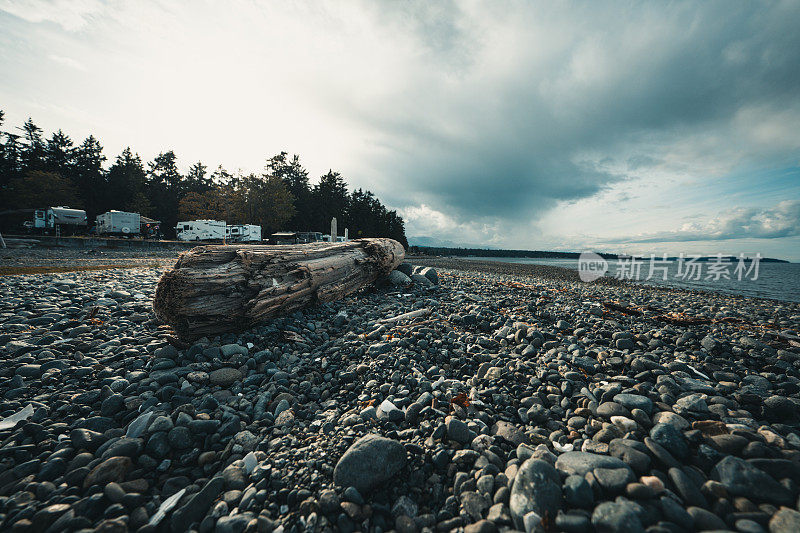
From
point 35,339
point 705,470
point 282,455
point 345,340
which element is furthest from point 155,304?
point 705,470

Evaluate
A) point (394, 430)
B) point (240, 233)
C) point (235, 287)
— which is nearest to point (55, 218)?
point (240, 233)

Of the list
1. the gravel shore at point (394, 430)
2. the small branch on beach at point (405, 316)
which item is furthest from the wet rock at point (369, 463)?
the small branch on beach at point (405, 316)

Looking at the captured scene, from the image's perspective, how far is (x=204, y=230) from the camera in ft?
115

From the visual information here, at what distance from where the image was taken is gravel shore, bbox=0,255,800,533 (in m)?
1.72

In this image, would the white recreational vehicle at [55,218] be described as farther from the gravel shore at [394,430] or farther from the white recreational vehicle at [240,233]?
Result: the gravel shore at [394,430]

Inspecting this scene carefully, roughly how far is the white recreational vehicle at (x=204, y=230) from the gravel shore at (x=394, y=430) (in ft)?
115

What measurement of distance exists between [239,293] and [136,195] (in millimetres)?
68087

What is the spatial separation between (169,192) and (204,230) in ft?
111

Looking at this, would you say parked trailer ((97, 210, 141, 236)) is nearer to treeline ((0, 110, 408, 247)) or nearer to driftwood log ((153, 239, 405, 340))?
treeline ((0, 110, 408, 247))

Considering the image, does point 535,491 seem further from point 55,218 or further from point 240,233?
point 55,218

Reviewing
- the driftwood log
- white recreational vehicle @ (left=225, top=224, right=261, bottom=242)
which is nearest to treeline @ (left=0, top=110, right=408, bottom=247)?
white recreational vehicle @ (left=225, top=224, right=261, bottom=242)

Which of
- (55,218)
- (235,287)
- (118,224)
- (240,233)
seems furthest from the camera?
(240,233)

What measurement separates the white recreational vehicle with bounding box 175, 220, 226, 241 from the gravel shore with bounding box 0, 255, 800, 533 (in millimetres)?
34997

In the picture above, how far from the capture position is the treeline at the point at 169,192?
4356 centimetres
